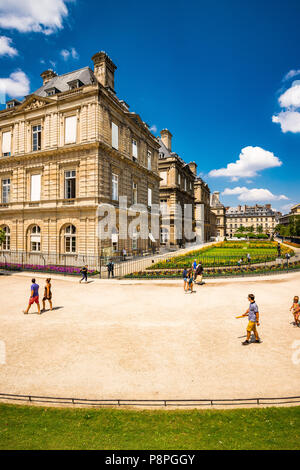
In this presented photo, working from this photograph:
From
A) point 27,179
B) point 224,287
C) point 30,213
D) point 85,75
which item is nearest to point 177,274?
point 224,287

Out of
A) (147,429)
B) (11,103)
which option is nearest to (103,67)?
(11,103)

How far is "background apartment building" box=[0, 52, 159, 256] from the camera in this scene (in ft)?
78.2

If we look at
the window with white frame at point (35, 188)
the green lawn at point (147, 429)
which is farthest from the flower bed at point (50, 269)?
the green lawn at point (147, 429)

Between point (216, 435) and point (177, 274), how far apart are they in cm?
1506

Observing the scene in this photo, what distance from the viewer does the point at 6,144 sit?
2950cm

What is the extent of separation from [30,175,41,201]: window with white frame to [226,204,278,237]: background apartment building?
125356 millimetres

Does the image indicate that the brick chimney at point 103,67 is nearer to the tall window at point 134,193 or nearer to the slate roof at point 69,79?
the slate roof at point 69,79

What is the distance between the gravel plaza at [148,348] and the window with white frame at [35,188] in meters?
15.7

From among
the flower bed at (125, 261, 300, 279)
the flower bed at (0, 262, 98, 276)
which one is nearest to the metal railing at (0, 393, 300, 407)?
the flower bed at (125, 261, 300, 279)

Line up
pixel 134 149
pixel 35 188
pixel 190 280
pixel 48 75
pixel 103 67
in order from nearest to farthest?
pixel 190 280
pixel 35 188
pixel 103 67
pixel 134 149
pixel 48 75

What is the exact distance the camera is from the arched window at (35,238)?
27.1m

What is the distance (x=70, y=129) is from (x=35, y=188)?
7.47 meters

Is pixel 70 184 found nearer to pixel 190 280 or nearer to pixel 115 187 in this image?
pixel 115 187

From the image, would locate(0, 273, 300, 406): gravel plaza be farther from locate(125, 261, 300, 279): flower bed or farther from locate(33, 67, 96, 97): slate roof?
locate(33, 67, 96, 97): slate roof
